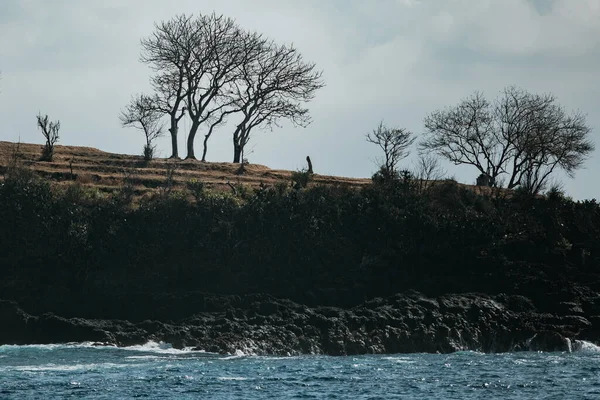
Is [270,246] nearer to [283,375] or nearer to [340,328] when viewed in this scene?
[340,328]

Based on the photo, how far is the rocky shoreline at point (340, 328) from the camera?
52500 mm

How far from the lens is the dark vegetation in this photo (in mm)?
59281

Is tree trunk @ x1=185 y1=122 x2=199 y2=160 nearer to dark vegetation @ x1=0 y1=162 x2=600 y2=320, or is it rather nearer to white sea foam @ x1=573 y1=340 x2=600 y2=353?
dark vegetation @ x1=0 y1=162 x2=600 y2=320

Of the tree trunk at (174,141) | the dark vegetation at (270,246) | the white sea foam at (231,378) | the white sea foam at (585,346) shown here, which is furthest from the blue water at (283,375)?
the tree trunk at (174,141)

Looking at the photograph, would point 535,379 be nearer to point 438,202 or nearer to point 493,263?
point 493,263

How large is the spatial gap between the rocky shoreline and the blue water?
148cm

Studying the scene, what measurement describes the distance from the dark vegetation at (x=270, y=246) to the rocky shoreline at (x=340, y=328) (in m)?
2.21

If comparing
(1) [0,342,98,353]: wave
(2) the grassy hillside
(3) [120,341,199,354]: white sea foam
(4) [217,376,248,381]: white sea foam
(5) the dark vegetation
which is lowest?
(1) [0,342,98,353]: wave

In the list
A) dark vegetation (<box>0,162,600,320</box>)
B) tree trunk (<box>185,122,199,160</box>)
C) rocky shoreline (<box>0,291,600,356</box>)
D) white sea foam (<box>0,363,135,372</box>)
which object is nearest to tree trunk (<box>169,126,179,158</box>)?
tree trunk (<box>185,122,199,160</box>)

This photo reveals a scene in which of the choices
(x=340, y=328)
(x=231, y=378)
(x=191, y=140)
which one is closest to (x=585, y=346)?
(x=340, y=328)

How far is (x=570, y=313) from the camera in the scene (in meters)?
58.0

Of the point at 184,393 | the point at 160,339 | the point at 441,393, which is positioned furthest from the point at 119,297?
the point at 441,393

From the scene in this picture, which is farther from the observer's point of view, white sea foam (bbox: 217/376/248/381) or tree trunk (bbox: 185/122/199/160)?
tree trunk (bbox: 185/122/199/160)

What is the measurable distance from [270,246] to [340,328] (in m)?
9.87
